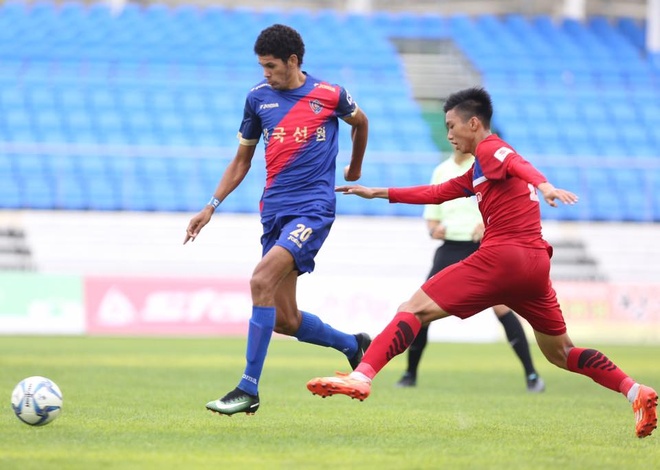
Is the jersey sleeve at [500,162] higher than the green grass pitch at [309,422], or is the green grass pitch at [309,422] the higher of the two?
the jersey sleeve at [500,162]

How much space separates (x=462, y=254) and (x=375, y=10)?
24.9 meters

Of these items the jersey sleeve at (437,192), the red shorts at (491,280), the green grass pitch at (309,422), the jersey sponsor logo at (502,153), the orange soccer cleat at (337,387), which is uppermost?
the jersey sponsor logo at (502,153)

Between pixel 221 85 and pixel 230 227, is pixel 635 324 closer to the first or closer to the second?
pixel 230 227

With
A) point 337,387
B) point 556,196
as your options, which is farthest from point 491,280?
point 337,387

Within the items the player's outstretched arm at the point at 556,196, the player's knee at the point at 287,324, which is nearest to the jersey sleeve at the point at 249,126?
the player's knee at the point at 287,324

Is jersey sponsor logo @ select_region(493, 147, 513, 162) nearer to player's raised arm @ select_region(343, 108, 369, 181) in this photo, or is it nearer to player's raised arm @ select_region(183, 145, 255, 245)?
player's raised arm @ select_region(343, 108, 369, 181)

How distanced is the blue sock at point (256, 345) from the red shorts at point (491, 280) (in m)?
1.11

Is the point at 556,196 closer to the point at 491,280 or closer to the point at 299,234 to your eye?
the point at 491,280

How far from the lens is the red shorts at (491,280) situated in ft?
22.6

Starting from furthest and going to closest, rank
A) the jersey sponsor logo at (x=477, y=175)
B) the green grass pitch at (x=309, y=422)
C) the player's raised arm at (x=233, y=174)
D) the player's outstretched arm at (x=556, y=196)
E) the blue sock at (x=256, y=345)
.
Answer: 1. the player's raised arm at (x=233, y=174)
2. the blue sock at (x=256, y=345)
3. the jersey sponsor logo at (x=477, y=175)
4. the player's outstretched arm at (x=556, y=196)
5. the green grass pitch at (x=309, y=422)

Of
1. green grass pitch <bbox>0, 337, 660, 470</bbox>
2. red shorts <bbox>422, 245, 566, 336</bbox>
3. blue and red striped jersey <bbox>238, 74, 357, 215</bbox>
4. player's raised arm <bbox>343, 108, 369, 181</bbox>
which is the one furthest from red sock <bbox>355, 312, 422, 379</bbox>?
player's raised arm <bbox>343, 108, 369, 181</bbox>

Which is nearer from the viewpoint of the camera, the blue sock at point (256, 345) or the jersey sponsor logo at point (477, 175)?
the jersey sponsor logo at point (477, 175)

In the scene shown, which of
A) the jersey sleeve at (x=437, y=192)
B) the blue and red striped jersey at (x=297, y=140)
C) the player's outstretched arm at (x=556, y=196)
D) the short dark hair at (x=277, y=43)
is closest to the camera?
the player's outstretched arm at (x=556, y=196)

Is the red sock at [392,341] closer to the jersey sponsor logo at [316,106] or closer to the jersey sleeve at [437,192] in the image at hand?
the jersey sleeve at [437,192]
